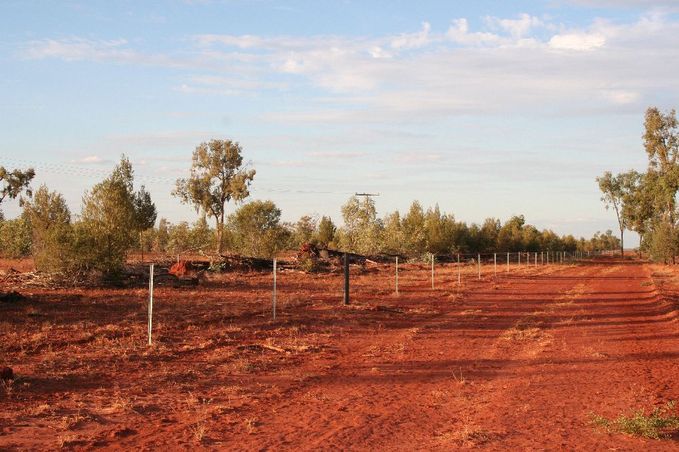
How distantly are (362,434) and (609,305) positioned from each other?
18144 millimetres

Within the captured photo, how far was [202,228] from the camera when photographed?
57812 millimetres

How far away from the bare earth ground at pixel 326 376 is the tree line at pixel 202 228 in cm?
534

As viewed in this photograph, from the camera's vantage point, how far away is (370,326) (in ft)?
55.5

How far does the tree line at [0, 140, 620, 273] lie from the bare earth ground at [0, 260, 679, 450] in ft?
17.5

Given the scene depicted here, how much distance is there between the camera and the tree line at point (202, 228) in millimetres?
25672

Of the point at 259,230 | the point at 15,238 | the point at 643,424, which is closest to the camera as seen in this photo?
the point at 643,424

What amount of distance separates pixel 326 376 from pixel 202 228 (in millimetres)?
48853

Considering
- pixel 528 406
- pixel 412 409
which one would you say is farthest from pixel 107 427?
pixel 528 406

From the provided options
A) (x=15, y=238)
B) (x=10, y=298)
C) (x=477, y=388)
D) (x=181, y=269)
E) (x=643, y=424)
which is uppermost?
(x=15, y=238)

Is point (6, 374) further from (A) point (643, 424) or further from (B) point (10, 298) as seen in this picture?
(B) point (10, 298)

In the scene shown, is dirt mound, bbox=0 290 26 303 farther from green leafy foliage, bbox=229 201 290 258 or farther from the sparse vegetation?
green leafy foliage, bbox=229 201 290 258

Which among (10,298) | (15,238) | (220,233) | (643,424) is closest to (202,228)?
(220,233)

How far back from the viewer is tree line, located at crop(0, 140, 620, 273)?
84.2 ft

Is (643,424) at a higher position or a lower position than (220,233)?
lower
